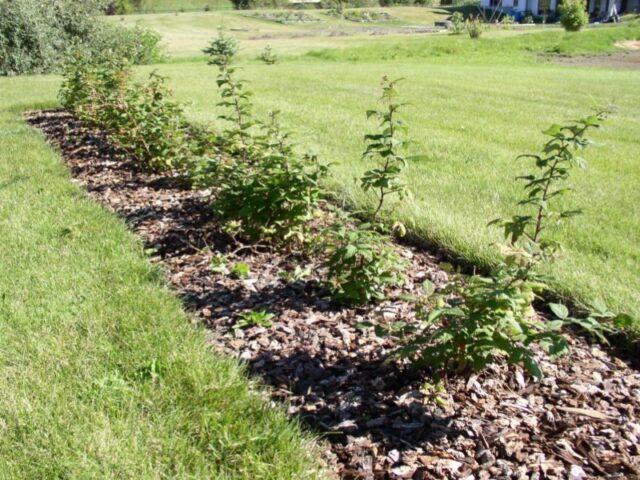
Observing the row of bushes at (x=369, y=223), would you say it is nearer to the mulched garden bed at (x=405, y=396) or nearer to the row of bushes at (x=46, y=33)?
the mulched garden bed at (x=405, y=396)

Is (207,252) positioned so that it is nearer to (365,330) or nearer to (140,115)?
(365,330)

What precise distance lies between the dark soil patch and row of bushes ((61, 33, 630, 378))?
18290 millimetres

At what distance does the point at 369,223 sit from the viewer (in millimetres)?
3139

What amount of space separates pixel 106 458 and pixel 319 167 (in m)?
2.15

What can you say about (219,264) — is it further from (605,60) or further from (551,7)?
(551,7)

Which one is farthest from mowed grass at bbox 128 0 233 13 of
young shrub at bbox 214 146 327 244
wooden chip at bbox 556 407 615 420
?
wooden chip at bbox 556 407 615 420

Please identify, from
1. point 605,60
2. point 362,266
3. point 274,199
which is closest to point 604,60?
point 605,60

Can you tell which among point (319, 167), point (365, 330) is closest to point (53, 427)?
point (365, 330)

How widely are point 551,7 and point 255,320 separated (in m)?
53.7

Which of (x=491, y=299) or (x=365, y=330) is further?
(x=365, y=330)

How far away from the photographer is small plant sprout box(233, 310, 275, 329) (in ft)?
10.1

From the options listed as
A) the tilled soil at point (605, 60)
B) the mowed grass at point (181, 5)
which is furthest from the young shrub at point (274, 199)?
the mowed grass at point (181, 5)

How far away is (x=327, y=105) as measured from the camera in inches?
413

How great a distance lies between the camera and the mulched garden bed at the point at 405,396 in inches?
85.0
